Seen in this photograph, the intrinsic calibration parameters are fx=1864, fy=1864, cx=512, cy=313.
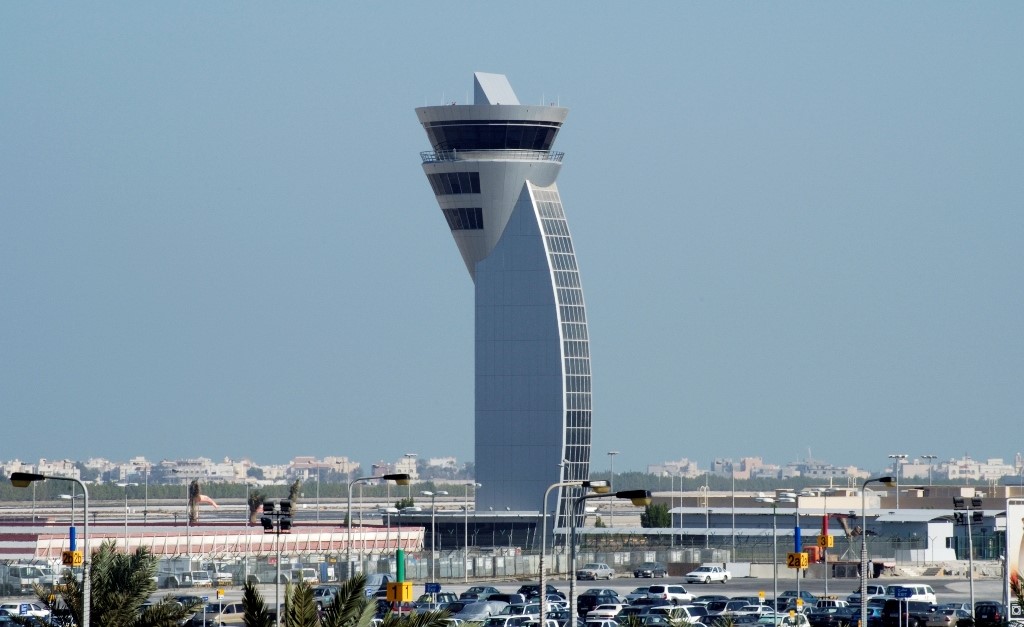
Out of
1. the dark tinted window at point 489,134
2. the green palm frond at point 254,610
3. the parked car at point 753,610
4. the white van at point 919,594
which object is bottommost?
the parked car at point 753,610

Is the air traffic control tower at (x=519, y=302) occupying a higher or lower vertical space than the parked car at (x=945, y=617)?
higher

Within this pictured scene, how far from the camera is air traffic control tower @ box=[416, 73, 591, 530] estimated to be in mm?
151750

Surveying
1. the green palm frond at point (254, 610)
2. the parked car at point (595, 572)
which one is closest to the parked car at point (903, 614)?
the parked car at point (595, 572)

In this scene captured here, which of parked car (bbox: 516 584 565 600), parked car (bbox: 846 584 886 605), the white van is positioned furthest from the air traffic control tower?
the white van

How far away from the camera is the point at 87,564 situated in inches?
1597

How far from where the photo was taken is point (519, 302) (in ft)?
507

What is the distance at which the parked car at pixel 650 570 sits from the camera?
11288 cm

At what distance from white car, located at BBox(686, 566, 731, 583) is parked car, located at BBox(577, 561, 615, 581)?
288 inches

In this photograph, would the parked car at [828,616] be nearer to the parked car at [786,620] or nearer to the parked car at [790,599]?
the parked car at [786,620]

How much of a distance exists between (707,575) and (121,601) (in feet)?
212

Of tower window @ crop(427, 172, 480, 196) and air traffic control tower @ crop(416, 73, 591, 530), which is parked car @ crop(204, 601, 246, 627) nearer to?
air traffic control tower @ crop(416, 73, 591, 530)

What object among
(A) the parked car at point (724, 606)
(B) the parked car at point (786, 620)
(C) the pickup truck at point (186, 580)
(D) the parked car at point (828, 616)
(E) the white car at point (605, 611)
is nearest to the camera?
(B) the parked car at point (786, 620)

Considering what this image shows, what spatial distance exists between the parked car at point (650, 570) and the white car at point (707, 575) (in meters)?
8.10

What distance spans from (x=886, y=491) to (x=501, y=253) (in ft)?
183
